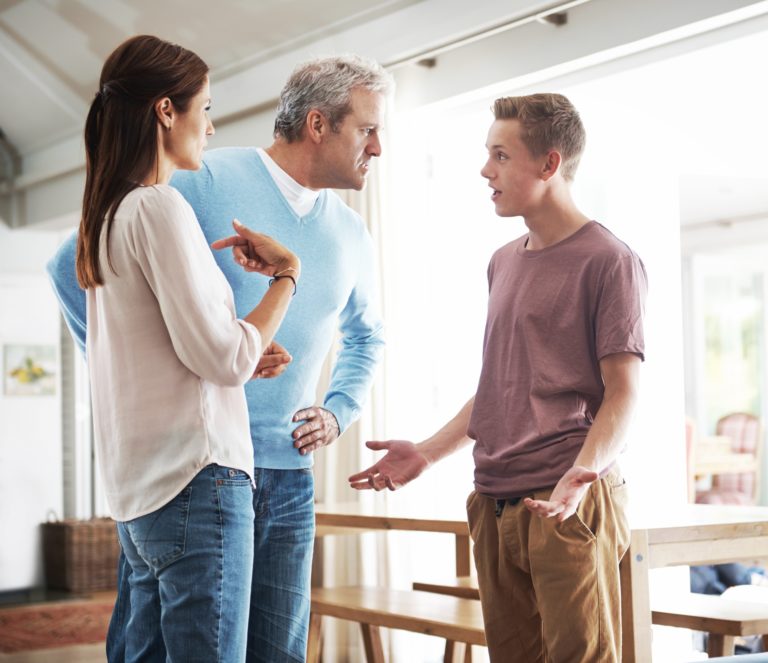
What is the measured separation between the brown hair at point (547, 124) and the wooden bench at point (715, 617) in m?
1.26

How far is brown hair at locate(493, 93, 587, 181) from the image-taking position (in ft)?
6.48

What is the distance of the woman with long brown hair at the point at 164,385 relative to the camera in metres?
1.47

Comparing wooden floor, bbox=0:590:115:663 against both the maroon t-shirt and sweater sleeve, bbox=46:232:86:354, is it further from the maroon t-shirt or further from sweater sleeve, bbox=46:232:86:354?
the maroon t-shirt

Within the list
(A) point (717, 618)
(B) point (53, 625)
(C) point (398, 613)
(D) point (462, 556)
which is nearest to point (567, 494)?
(A) point (717, 618)

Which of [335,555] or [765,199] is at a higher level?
[765,199]

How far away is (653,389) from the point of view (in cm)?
455

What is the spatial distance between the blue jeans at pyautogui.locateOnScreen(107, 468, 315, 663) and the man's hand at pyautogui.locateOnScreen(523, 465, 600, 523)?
423 millimetres

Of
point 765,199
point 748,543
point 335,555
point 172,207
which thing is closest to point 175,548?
point 172,207

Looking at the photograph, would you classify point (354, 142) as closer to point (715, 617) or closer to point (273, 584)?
point (273, 584)

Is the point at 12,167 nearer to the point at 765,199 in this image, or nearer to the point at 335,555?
the point at 335,555

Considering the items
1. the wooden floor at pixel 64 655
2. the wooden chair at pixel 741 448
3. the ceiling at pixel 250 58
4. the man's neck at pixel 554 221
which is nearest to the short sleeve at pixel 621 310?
the man's neck at pixel 554 221

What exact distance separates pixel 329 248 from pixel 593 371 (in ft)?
1.73

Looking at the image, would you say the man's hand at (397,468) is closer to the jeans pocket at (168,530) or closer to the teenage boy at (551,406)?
the teenage boy at (551,406)

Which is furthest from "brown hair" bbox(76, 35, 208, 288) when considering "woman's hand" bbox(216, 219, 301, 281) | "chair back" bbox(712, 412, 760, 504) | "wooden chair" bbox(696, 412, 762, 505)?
"chair back" bbox(712, 412, 760, 504)
